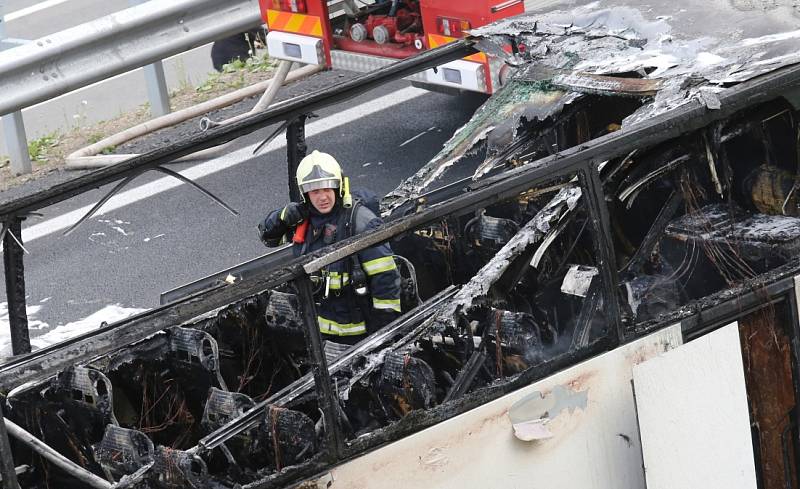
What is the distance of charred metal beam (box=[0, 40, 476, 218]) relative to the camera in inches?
180

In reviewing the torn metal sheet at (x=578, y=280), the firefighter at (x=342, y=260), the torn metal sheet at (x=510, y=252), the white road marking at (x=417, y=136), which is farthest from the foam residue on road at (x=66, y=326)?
the torn metal sheet at (x=578, y=280)

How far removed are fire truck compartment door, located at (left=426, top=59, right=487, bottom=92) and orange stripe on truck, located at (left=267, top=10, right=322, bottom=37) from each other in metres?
1.41

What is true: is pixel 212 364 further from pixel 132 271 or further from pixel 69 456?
pixel 132 271

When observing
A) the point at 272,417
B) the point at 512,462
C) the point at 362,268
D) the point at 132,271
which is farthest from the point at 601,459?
the point at 132,271

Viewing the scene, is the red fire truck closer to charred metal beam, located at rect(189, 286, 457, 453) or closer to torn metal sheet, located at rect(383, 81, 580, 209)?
torn metal sheet, located at rect(383, 81, 580, 209)

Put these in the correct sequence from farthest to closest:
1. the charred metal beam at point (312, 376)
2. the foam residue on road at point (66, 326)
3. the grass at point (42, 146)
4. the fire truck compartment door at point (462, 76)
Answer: the grass at point (42, 146)
the fire truck compartment door at point (462, 76)
the foam residue on road at point (66, 326)
the charred metal beam at point (312, 376)

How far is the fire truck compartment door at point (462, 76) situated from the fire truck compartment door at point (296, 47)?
1.35 metres

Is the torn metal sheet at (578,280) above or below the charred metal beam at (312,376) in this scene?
above

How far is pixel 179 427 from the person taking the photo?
15.4 ft

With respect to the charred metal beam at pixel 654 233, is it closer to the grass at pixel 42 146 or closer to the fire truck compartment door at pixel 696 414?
the fire truck compartment door at pixel 696 414

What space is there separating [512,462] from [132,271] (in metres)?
4.12

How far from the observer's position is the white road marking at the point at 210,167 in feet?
26.6

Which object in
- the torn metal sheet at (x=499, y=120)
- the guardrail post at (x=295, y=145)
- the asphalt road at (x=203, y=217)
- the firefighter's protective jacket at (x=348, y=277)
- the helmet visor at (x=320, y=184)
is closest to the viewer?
the firefighter's protective jacket at (x=348, y=277)

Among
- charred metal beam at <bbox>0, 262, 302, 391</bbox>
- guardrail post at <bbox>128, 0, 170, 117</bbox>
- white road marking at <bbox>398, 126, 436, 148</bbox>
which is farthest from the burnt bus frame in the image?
guardrail post at <bbox>128, 0, 170, 117</bbox>
